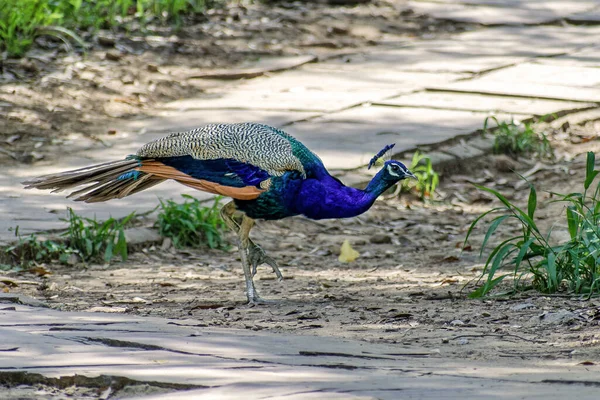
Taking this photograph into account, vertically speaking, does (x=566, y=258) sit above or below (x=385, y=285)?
above

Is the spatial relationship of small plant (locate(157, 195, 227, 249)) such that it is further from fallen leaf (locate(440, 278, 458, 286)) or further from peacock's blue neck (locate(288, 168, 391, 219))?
fallen leaf (locate(440, 278, 458, 286))

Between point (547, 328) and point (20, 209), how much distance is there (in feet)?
11.5

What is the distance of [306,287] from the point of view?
225 inches

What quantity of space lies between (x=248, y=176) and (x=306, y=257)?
1392mm

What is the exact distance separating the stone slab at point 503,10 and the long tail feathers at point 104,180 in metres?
8.25

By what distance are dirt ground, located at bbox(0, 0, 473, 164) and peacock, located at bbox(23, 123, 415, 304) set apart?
2.38 meters

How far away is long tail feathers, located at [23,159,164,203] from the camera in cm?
558

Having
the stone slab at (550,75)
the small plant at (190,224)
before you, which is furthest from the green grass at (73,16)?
the small plant at (190,224)

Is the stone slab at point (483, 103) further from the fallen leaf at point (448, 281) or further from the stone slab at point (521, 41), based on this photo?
the fallen leaf at point (448, 281)

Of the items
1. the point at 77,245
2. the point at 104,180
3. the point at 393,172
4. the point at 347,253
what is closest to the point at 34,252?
the point at 77,245

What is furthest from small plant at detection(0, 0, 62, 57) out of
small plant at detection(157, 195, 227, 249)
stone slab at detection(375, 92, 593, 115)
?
small plant at detection(157, 195, 227, 249)

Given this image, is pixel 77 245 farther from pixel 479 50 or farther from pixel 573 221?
pixel 479 50

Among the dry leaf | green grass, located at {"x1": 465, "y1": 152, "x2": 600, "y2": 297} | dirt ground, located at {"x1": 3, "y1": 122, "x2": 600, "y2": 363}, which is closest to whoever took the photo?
dirt ground, located at {"x1": 3, "y1": 122, "x2": 600, "y2": 363}

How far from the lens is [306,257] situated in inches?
259
